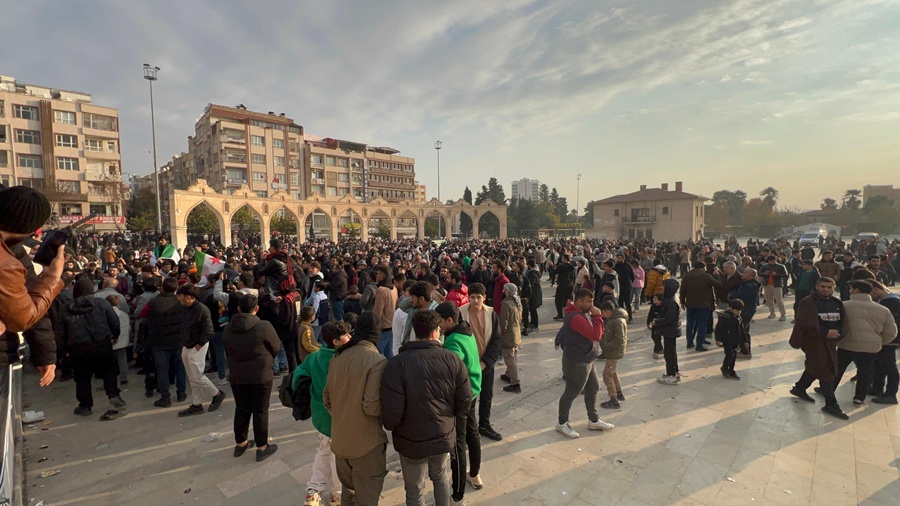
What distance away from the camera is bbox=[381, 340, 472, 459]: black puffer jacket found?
2.62 m

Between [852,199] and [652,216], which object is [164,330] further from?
[852,199]

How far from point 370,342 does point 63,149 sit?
154ft

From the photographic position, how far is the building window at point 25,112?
3216 centimetres

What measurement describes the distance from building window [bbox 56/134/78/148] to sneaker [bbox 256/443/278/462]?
45.5 metres

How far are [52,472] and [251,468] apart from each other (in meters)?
1.98

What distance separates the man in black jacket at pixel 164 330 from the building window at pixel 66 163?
1667 inches

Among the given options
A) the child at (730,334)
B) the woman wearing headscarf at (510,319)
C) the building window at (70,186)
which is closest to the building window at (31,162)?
the building window at (70,186)

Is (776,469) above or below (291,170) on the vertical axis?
below

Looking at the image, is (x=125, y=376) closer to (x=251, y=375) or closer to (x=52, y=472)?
(x=52, y=472)

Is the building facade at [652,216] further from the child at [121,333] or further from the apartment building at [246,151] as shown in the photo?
the child at [121,333]

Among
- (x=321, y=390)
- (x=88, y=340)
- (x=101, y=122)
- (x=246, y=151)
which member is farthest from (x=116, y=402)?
(x=246, y=151)

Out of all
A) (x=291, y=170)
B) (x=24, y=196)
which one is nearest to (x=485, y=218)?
(x=291, y=170)

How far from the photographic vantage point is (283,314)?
588 centimetres

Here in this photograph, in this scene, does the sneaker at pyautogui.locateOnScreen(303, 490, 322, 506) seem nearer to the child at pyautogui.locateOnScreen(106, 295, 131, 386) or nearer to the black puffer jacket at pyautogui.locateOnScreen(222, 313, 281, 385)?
the black puffer jacket at pyautogui.locateOnScreen(222, 313, 281, 385)
